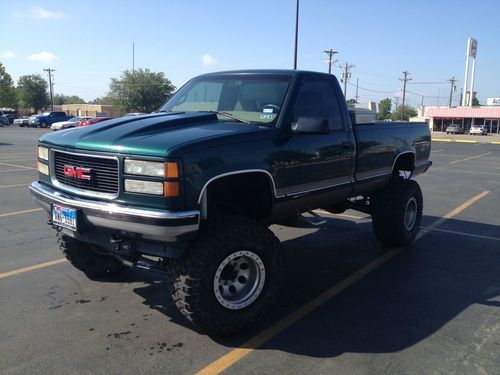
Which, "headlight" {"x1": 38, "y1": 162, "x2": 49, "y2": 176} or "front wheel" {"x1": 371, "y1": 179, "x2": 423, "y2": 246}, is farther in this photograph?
"front wheel" {"x1": 371, "y1": 179, "x2": 423, "y2": 246}

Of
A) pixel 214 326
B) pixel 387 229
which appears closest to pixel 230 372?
pixel 214 326

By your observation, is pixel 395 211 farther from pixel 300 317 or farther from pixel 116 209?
pixel 116 209

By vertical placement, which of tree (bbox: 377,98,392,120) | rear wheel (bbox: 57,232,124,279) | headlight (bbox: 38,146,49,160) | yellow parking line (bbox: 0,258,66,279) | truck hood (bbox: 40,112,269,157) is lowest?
yellow parking line (bbox: 0,258,66,279)

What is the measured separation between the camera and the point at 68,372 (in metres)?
3.09

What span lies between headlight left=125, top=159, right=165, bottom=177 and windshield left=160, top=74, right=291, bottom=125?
1.29m

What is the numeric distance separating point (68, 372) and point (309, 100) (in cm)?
317

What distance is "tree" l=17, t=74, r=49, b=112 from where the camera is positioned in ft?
280

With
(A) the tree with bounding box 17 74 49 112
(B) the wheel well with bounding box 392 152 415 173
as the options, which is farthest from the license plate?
(A) the tree with bounding box 17 74 49 112

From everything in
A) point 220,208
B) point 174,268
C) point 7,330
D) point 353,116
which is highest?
point 353,116

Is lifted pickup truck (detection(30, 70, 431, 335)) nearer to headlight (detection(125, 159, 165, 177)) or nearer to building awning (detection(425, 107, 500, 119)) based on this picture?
headlight (detection(125, 159, 165, 177))

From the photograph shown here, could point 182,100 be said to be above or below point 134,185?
above

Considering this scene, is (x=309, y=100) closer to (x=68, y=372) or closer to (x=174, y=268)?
(x=174, y=268)

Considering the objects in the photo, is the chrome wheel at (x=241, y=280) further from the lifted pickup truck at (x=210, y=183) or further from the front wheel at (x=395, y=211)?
the front wheel at (x=395, y=211)

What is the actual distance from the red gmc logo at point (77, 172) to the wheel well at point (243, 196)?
936mm
